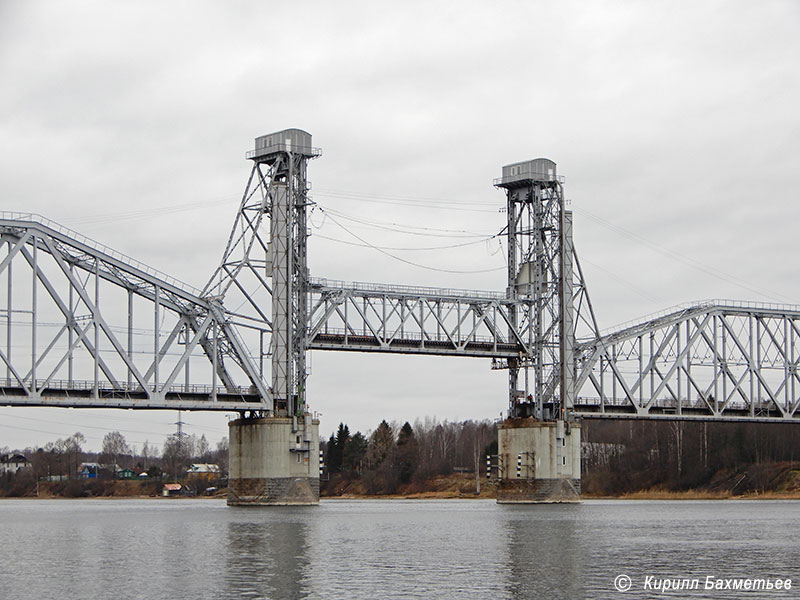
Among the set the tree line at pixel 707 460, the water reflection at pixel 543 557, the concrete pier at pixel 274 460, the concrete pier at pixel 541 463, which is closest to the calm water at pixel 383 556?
the water reflection at pixel 543 557

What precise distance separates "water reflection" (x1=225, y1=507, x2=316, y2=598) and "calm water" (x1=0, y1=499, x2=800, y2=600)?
0.08 m

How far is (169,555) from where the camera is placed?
62469mm

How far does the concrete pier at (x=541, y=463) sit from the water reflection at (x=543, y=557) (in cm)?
2771

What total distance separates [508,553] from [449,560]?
433cm

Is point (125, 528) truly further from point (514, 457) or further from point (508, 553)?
point (514, 457)

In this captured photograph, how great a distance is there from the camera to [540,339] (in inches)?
5143

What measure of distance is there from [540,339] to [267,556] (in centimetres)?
7266

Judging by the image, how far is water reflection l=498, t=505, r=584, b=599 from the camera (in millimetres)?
48156

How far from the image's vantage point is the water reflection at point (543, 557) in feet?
158

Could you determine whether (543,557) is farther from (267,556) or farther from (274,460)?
(274,460)

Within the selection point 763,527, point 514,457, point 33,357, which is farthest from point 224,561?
point 514,457

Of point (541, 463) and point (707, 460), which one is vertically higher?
point (541, 463)

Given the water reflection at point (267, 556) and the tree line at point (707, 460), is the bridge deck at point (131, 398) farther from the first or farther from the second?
the tree line at point (707, 460)

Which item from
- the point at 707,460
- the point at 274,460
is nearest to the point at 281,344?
the point at 274,460
